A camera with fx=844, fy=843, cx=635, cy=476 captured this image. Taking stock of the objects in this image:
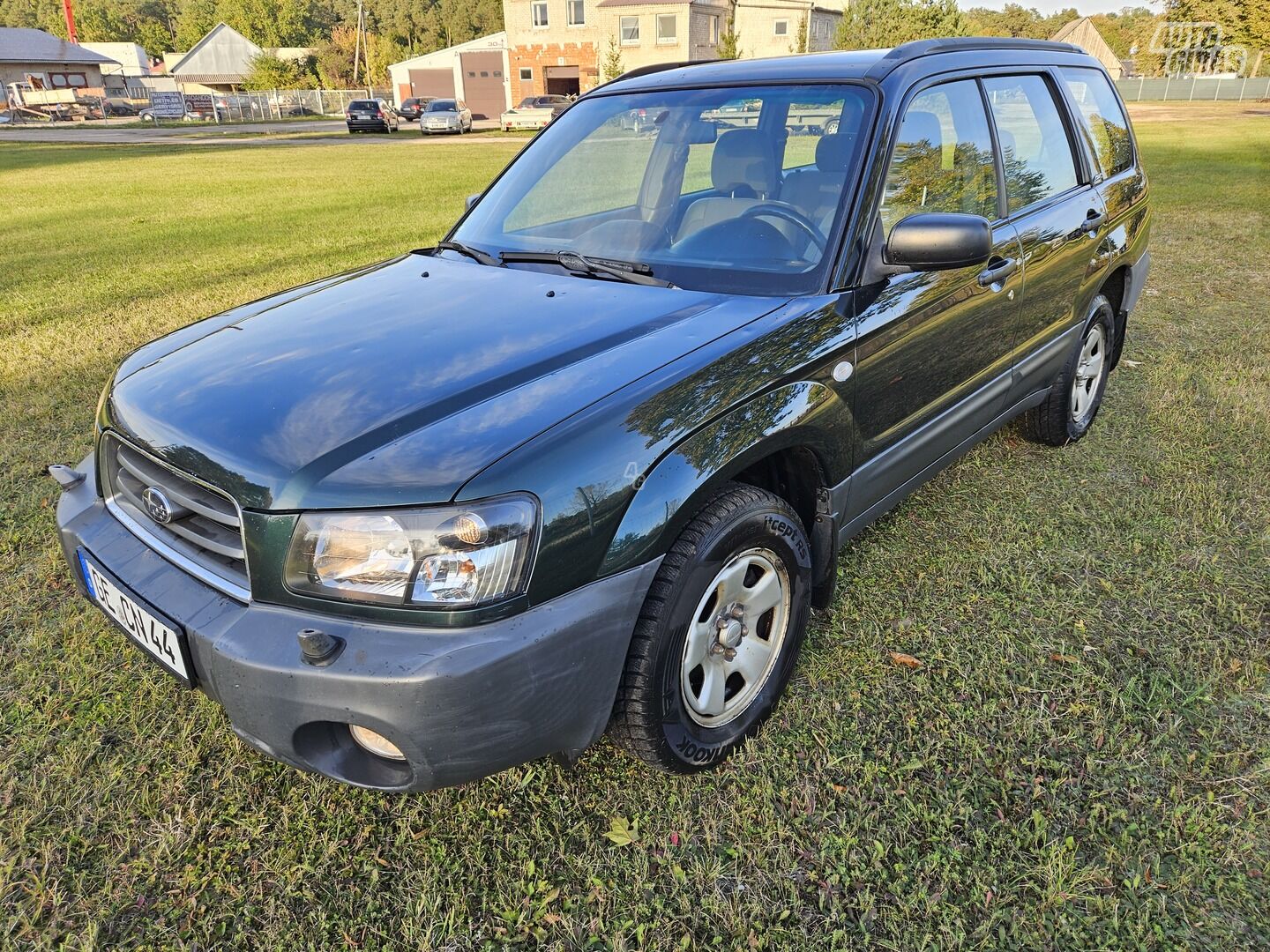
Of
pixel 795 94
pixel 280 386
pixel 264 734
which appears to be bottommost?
pixel 264 734

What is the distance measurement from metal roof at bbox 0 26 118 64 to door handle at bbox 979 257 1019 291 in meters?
76.8

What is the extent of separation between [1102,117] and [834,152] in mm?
2409

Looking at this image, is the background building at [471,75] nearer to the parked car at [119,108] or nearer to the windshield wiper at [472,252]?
the parked car at [119,108]

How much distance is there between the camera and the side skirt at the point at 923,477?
267cm

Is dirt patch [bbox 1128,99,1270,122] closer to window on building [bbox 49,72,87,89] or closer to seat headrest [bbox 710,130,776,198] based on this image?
seat headrest [bbox 710,130,776,198]

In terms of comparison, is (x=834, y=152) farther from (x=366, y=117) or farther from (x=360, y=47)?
(x=360, y=47)

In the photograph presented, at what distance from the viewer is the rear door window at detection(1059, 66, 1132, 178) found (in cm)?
394

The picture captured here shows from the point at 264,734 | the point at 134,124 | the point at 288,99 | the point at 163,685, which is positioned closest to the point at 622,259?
the point at 264,734

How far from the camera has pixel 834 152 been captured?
2.62 meters

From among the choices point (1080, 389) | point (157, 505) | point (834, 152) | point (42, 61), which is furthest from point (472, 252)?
point (42, 61)

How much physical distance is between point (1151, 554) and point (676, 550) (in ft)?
7.67

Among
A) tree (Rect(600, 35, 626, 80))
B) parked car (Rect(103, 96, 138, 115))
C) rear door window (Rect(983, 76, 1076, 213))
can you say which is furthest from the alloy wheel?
parked car (Rect(103, 96, 138, 115))

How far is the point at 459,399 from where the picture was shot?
1913 mm

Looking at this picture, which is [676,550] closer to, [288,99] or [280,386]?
[280,386]
